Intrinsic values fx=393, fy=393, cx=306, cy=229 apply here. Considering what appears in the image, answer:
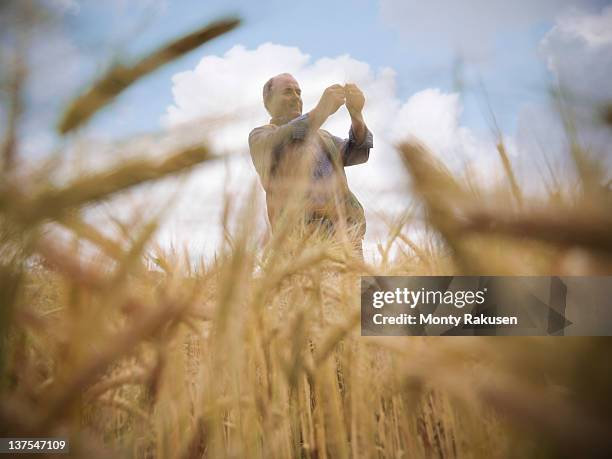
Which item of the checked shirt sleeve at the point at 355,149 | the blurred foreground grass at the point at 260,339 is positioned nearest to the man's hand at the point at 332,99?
the blurred foreground grass at the point at 260,339

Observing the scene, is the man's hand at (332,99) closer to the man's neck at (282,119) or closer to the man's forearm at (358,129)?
the man's forearm at (358,129)

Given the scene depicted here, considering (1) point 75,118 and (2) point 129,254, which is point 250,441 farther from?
(1) point 75,118

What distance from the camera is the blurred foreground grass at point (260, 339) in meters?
0.18

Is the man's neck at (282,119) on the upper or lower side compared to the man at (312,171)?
upper

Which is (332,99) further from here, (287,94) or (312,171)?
(287,94)

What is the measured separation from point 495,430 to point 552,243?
174 millimetres

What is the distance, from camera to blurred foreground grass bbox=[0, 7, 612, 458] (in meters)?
0.18

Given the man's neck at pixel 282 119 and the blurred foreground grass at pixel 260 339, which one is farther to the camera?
the man's neck at pixel 282 119

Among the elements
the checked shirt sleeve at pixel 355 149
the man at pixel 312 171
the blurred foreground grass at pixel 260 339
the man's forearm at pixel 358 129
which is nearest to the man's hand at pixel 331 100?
the man at pixel 312 171

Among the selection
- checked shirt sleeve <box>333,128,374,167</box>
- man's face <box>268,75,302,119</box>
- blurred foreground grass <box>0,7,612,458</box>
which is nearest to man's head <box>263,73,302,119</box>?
man's face <box>268,75,302,119</box>

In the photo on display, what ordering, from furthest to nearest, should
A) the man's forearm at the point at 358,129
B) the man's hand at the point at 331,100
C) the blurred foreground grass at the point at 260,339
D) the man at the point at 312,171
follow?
the man's forearm at the point at 358,129 < the man's hand at the point at 331,100 < the man at the point at 312,171 < the blurred foreground grass at the point at 260,339

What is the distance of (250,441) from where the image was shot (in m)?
0.36

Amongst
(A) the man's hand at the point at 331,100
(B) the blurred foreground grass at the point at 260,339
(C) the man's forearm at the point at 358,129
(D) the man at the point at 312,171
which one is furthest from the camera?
(C) the man's forearm at the point at 358,129

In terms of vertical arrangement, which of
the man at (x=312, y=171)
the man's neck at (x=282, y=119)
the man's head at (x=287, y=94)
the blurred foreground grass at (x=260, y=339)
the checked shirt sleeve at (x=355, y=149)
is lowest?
the blurred foreground grass at (x=260, y=339)
